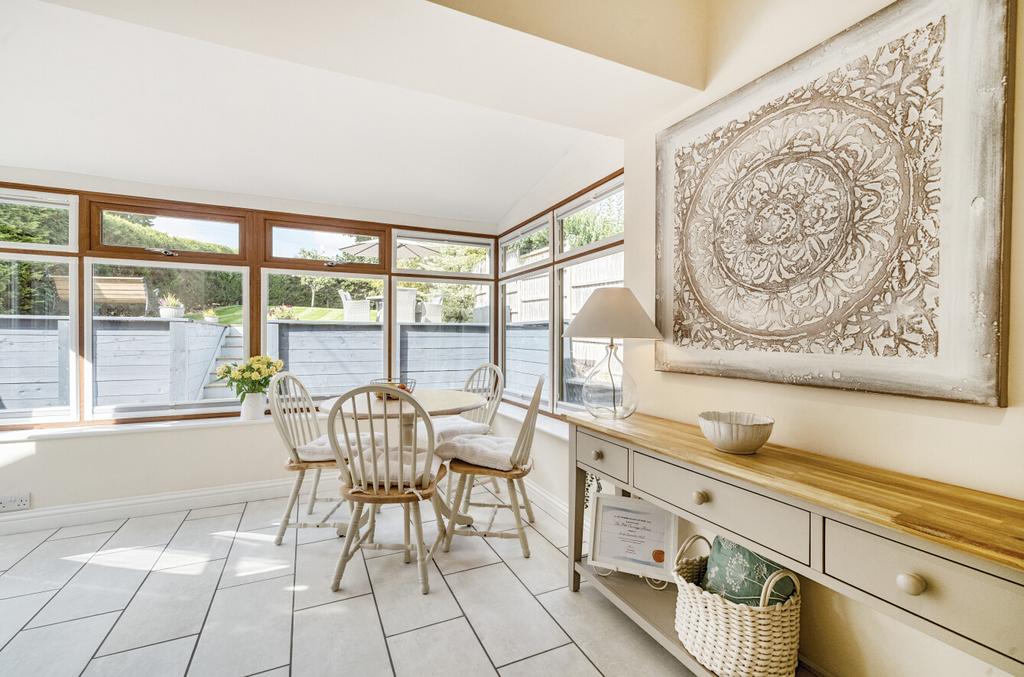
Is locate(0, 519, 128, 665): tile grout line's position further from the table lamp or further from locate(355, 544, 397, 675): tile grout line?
the table lamp

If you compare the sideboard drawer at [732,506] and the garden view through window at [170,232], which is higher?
the garden view through window at [170,232]

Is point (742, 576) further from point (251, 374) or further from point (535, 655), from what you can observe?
point (251, 374)

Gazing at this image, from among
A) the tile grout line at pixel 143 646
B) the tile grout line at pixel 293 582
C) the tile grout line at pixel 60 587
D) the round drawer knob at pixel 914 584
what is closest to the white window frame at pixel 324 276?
the tile grout line at pixel 293 582

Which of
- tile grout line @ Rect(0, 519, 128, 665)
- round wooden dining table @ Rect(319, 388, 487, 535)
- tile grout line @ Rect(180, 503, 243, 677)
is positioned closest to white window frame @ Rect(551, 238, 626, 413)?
round wooden dining table @ Rect(319, 388, 487, 535)

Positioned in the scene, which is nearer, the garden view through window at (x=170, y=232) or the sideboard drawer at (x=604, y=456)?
the sideboard drawer at (x=604, y=456)

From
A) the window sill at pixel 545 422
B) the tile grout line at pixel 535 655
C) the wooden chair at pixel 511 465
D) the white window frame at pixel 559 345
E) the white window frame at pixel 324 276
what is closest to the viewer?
the tile grout line at pixel 535 655

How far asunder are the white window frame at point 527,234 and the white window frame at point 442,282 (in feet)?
0.64

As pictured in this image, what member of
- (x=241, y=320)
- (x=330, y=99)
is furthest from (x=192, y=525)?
(x=330, y=99)

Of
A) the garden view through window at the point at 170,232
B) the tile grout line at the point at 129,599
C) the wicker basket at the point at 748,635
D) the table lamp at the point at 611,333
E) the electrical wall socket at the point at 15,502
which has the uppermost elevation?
the garden view through window at the point at 170,232

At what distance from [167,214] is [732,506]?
4076 mm

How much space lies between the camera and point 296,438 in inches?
111

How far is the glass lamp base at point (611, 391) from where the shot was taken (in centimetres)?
202

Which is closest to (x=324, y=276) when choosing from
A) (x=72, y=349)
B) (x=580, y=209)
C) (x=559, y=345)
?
(x=72, y=349)

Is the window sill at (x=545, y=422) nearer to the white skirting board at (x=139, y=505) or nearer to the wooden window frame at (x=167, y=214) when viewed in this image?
the white skirting board at (x=139, y=505)
